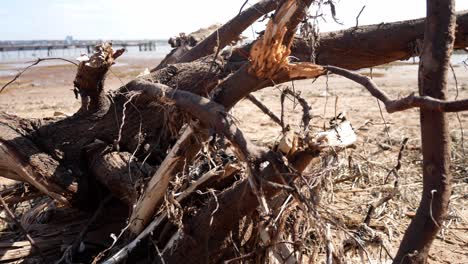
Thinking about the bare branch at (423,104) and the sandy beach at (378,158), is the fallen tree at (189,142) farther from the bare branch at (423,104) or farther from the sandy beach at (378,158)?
the sandy beach at (378,158)

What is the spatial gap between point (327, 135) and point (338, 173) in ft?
8.07

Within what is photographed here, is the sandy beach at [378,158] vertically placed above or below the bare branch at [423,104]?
below

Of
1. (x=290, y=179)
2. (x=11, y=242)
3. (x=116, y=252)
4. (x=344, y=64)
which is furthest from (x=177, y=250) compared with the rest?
(x=344, y=64)

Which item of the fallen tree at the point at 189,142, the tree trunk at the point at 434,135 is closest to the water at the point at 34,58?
the fallen tree at the point at 189,142

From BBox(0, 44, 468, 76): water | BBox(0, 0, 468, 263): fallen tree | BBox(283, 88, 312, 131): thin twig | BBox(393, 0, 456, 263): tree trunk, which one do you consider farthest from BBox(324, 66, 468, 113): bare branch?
BBox(0, 44, 468, 76): water

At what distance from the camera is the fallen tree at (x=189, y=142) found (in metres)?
2.12

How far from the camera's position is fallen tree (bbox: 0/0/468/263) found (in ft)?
6.96

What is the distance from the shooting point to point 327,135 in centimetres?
212

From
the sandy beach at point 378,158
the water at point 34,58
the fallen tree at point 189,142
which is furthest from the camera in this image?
the water at point 34,58

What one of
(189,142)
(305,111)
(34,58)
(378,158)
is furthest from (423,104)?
(34,58)

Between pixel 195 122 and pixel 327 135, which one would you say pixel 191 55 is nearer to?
pixel 195 122

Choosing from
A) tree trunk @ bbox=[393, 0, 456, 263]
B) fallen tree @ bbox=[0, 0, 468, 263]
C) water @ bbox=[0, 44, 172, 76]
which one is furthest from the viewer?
water @ bbox=[0, 44, 172, 76]

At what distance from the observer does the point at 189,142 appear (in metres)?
2.60

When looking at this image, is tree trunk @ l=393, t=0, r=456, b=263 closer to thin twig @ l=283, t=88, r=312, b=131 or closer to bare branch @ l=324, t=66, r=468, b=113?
bare branch @ l=324, t=66, r=468, b=113
